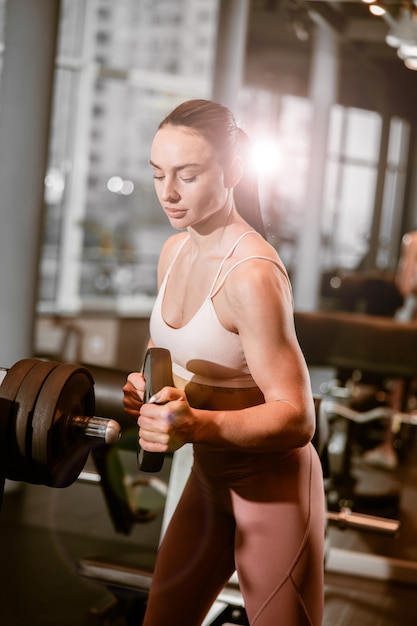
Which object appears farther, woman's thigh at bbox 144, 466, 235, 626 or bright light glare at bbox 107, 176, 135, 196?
bright light glare at bbox 107, 176, 135, 196

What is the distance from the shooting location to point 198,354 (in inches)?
52.2

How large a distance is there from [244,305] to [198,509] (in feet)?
1.50

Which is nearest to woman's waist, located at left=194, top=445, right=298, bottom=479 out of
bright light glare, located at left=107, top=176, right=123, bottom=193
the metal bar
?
the metal bar

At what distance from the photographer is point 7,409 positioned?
1.37 meters

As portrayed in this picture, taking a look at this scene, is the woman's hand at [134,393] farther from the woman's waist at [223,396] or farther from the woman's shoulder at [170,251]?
the woman's shoulder at [170,251]

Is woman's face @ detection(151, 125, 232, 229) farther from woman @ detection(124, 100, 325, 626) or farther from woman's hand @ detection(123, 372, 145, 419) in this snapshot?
woman's hand @ detection(123, 372, 145, 419)

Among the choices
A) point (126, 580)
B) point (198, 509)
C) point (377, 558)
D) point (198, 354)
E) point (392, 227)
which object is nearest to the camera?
point (198, 354)

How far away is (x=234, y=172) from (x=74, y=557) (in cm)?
228

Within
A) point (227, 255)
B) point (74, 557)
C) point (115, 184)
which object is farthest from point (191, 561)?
point (115, 184)

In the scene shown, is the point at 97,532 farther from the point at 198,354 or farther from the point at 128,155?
the point at 128,155

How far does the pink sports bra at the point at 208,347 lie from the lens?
1293 mm

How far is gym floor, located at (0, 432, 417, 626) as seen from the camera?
9.09 feet

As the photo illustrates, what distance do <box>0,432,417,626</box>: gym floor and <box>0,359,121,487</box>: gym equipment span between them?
4.36ft

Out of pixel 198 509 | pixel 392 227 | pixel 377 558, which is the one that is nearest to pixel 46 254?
pixel 377 558
